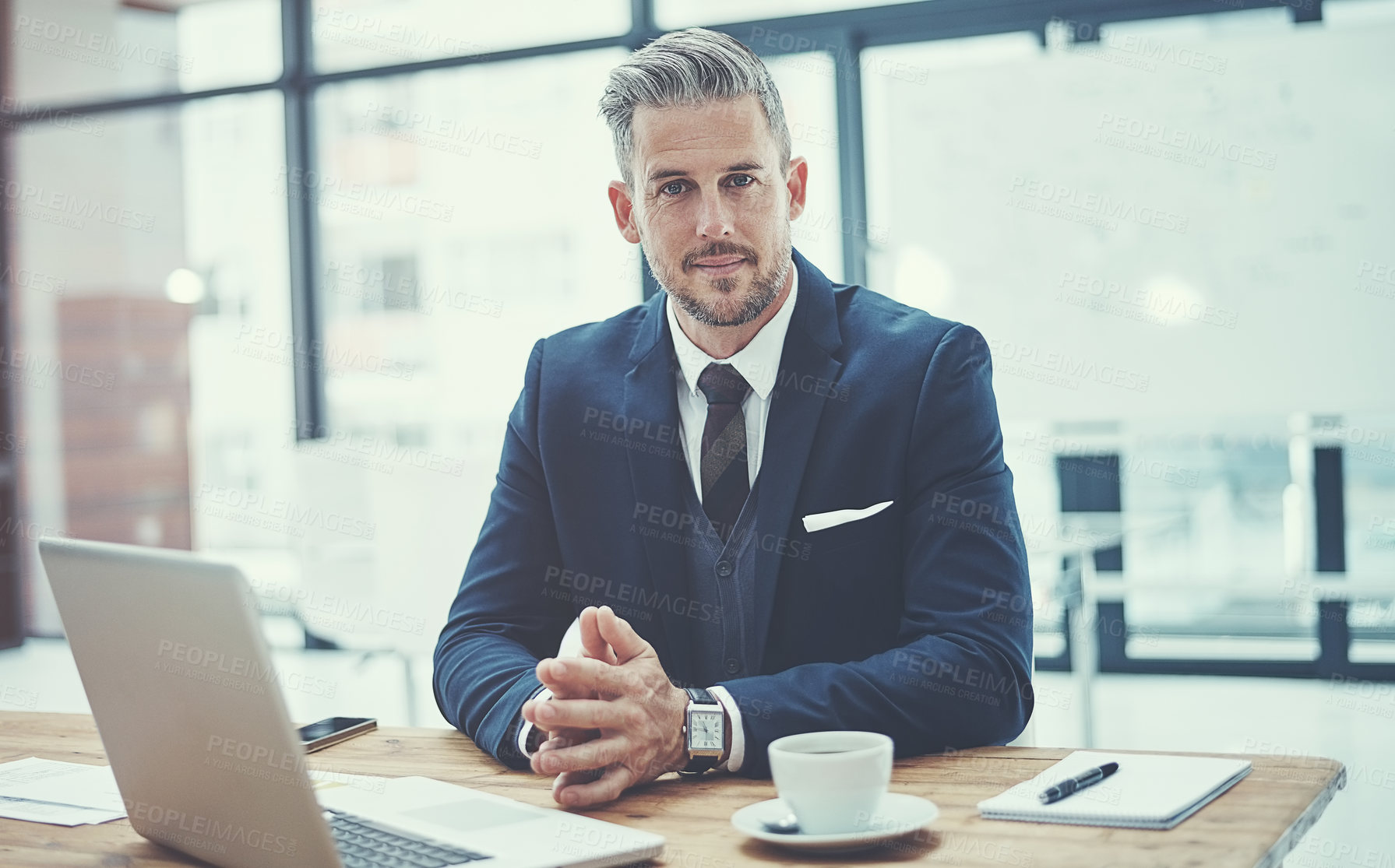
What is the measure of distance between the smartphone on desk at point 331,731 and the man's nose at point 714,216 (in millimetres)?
657

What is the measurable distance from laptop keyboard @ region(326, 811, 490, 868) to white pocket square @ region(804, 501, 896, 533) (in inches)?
25.1

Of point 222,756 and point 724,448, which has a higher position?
point 724,448

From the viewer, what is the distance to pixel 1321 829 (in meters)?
2.75

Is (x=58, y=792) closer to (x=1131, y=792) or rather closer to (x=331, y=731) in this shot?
(x=331, y=731)

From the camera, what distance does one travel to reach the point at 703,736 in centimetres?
111

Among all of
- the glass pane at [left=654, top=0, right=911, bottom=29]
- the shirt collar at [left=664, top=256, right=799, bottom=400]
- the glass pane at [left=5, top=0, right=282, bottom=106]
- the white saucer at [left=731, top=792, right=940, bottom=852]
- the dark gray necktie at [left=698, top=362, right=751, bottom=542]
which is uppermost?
the glass pane at [left=5, top=0, right=282, bottom=106]

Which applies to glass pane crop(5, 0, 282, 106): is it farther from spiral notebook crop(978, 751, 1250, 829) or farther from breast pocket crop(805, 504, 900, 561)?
spiral notebook crop(978, 751, 1250, 829)

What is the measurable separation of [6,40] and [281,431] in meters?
2.12

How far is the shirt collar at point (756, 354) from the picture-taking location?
5.03 feet

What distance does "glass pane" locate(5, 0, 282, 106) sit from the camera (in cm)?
525

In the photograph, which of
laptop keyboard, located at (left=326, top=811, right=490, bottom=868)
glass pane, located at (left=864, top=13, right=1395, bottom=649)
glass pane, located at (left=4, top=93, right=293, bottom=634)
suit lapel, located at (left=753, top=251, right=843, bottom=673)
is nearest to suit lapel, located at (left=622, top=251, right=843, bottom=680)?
suit lapel, located at (left=753, top=251, right=843, bottom=673)

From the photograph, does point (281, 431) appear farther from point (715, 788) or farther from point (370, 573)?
point (715, 788)

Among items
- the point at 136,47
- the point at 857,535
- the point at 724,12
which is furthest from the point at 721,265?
the point at 136,47

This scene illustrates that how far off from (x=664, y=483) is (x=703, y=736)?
44 centimetres
